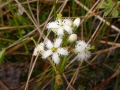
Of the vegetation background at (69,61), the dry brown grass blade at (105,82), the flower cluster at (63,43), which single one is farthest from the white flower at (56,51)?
the dry brown grass blade at (105,82)

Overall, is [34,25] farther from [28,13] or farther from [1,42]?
→ [1,42]

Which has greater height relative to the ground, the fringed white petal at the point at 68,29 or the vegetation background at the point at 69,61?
the fringed white petal at the point at 68,29

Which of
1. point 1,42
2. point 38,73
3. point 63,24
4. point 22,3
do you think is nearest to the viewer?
point 63,24

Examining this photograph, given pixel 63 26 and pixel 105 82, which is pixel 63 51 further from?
pixel 105 82

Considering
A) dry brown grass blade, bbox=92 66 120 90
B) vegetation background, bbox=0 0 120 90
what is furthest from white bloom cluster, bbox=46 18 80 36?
dry brown grass blade, bbox=92 66 120 90

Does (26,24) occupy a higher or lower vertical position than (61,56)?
higher

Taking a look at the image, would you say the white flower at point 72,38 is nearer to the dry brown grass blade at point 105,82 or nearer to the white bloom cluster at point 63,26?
the white bloom cluster at point 63,26

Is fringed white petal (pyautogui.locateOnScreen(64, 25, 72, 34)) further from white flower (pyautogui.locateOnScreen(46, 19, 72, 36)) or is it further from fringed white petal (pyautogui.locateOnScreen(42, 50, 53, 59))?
fringed white petal (pyautogui.locateOnScreen(42, 50, 53, 59))

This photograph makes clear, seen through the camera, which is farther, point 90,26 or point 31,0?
point 31,0

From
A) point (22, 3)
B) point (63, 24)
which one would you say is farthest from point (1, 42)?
point (63, 24)
